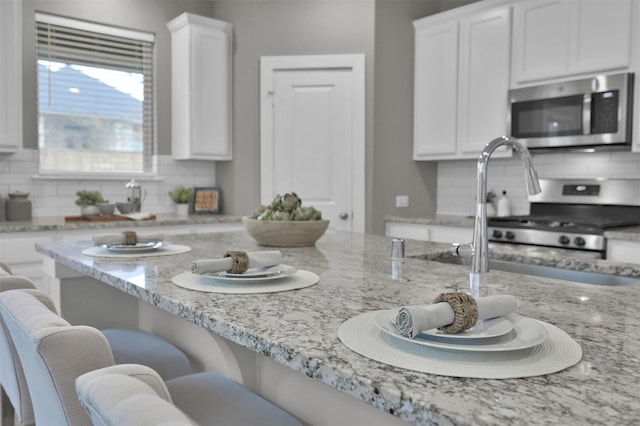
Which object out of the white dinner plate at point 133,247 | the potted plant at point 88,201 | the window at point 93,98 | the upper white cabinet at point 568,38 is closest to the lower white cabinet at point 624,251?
the upper white cabinet at point 568,38

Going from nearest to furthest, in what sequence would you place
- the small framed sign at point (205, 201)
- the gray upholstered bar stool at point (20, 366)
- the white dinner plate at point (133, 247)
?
the gray upholstered bar stool at point (20, 366)
the white dinner plate at point (133, 247)
the small framed sign at point (205, 201)

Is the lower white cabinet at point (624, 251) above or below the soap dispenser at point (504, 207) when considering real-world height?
below

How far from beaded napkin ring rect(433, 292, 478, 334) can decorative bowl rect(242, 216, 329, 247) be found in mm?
1372

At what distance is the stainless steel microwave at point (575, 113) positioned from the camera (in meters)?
3.48

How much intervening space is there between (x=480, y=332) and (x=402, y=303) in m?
0.32

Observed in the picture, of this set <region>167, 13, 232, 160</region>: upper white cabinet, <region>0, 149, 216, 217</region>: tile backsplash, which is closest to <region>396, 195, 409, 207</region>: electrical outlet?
<region>167, 13, 232, 160</region>: upper white cabinet

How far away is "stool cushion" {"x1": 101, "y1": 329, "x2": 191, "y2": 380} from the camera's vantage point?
1.69 m

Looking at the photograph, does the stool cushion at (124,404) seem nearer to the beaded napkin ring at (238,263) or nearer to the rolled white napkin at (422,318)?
the rolled white napkin at (422,318)

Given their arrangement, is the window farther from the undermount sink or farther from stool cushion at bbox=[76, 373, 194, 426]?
stool cushion at bbox=[76, 373, 194, 426]

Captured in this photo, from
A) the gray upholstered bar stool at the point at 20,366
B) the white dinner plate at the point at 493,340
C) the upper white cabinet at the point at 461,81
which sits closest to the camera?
the white dinner plate at the point at 493,340

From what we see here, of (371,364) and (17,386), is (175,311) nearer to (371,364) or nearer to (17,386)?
(17,386)

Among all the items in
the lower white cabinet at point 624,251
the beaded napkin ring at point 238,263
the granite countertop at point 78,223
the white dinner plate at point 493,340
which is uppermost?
the beaded napkin ring at point 238,263

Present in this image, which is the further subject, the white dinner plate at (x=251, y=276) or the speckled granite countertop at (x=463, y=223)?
the speckled granite countertop at (x=463, y=223)

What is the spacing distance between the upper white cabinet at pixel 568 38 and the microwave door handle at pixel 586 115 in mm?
201
